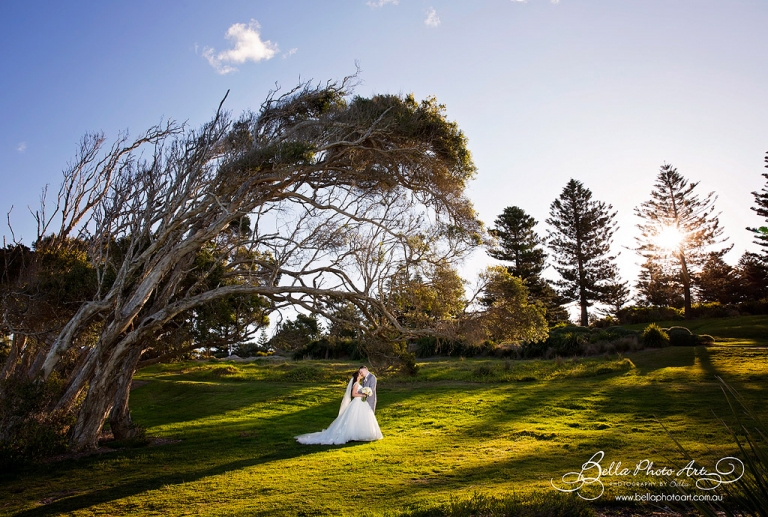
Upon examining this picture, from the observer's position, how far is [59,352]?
34.3ft

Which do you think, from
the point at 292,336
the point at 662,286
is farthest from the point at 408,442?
the point at 662,286

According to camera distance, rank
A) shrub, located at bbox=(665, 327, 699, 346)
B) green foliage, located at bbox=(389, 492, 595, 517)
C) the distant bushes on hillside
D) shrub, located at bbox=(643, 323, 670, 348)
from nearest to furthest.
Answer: green foliage, located at bbox=(389, 492, 595, 517) → shrub, located at bbox=(665, 327, 699, 346) → shrub, located at bbox=(643, 323, 670, 348) → the distant bushes on hillside

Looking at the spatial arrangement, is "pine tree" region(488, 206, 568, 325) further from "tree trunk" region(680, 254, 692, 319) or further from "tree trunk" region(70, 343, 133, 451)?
"tree trunk" region(70, 343, 133, 451)

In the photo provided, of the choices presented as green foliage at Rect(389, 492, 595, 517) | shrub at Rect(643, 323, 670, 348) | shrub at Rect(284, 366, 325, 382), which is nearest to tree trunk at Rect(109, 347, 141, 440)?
green foliage at Rect(389, 492, 595, 517)

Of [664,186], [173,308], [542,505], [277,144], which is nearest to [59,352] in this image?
[173,308]

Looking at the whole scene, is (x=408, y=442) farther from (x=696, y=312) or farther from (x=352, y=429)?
(x=696, y=312)

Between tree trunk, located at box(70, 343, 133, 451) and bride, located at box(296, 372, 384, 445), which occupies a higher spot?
tree trunk, located at box(70, 343, 133, 451)

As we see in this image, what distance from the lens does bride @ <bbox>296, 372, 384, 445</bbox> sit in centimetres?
1117

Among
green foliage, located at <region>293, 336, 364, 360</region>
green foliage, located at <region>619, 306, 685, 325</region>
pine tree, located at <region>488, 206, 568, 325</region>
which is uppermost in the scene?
pine tree, located at <region>488, 206, 568, 325</region>

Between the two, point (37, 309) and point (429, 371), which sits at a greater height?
point (37, 309)

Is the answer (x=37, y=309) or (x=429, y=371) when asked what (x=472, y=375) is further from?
(x=37, y=309)

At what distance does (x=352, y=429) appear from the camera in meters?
11.2

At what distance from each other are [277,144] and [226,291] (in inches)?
133

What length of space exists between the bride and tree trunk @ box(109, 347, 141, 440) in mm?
3959
